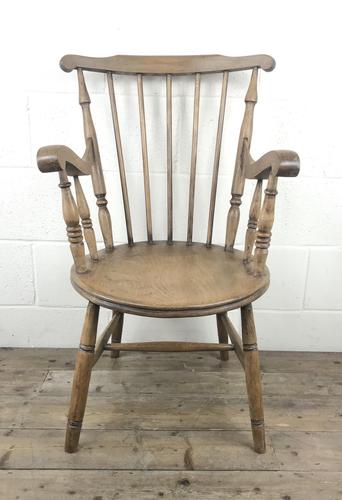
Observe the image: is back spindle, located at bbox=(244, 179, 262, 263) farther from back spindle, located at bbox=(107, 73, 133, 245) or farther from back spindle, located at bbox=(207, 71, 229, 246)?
back spindle, located at bbox=(107, 73, 133, 245)

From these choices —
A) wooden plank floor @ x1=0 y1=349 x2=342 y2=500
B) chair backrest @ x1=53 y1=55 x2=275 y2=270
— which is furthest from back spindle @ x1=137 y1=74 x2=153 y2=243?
wooden plank floor @ x1=0 y1=349 x2=342 y2=500

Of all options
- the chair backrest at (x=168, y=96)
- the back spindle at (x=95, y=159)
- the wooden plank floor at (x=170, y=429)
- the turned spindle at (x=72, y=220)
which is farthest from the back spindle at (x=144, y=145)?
the wooden plank floor at (x=170, y=429)

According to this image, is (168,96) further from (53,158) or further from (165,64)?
(53,158)

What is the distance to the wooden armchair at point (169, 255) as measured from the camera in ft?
3.07

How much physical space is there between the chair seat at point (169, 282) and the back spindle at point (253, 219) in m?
0.03

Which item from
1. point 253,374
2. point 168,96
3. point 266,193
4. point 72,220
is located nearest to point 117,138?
point 168,96

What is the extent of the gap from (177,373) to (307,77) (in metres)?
0.99

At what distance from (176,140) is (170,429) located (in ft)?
2.74

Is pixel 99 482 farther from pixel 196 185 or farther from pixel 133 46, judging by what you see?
A: pixel 133 46

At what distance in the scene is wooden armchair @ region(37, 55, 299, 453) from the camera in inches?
36.8

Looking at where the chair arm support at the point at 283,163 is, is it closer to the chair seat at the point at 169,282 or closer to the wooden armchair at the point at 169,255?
the wooden armchair at the point at 169,255

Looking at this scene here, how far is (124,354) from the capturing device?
5.02 ft

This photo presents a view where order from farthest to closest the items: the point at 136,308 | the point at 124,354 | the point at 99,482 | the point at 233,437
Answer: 1. the point at 124,354
2. the point at 233,437
3. the point at 99,482
4. the point at 136,308

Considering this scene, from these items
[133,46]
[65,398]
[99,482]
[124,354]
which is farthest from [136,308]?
[133,46]
